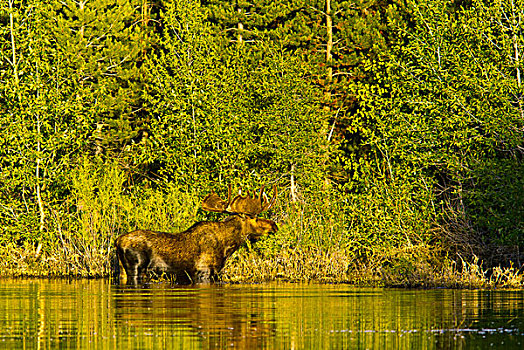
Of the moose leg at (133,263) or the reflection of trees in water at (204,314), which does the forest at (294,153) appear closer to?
the moose leg at (133,263)

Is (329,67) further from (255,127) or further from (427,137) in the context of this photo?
(427,137)

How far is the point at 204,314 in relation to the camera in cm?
1725

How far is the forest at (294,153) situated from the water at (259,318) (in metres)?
4.33

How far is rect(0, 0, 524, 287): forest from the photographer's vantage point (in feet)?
86.9

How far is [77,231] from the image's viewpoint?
28.9 metres

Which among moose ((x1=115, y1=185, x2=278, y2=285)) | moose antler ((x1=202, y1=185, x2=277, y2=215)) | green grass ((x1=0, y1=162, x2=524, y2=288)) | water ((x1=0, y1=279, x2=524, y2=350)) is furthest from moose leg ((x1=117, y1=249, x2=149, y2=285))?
green grass ((x1=0, y1=162, x2=524, y2=288))

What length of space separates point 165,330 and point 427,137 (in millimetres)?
13319

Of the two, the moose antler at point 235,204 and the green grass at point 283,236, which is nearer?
the moose antler at point 235,204

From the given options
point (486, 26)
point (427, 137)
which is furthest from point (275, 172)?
point (486, 26)

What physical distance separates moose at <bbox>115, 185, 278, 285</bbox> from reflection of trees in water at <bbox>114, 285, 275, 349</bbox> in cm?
227

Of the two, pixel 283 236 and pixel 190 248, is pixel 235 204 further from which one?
pixel 190 248

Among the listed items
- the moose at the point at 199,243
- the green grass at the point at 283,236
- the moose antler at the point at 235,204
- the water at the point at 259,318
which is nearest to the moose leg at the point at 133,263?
the moose at the point at 199,243

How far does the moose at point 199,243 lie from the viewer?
25516mm

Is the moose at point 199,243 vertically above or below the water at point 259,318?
above
